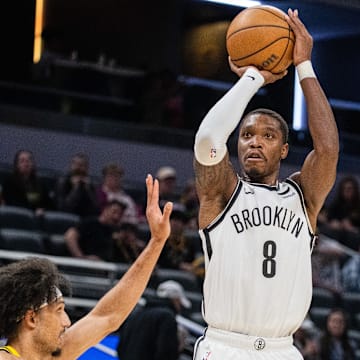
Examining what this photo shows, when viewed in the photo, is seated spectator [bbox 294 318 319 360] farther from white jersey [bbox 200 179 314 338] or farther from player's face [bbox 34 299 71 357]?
player's face [bbox 34 299 71 357]

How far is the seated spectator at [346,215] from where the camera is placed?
497 inches

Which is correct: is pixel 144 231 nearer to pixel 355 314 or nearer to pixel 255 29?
pixel 355 314

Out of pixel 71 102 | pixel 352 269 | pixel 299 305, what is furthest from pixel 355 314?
pixel 299 305

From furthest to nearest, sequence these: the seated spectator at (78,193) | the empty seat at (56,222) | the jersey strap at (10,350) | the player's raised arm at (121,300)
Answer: the seated spectator at (78,193), the empty seat at (56,222), the player's raised arm at (121,300), the jersey strap at (10,350)

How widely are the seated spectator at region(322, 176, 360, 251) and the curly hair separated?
842 centimetres

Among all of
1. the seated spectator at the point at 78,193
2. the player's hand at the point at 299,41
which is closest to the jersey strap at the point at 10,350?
the player's hand at the point at 299,41

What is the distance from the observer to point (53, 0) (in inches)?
642

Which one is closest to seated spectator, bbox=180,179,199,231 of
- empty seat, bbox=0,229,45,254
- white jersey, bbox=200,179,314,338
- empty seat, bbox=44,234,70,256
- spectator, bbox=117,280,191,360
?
empty seat, bbox=44,234,70,256

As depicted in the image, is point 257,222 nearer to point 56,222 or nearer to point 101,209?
point 56,222

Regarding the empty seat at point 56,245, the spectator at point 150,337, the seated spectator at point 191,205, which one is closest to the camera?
the spectator at point 150,337

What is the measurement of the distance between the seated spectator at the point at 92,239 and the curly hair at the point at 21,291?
20.4ft

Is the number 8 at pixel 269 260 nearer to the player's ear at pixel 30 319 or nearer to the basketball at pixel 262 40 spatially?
the basketball at pixel 262 40

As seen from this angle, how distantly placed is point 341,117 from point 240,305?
12.1m

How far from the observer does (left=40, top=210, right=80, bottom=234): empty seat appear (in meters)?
11.2
